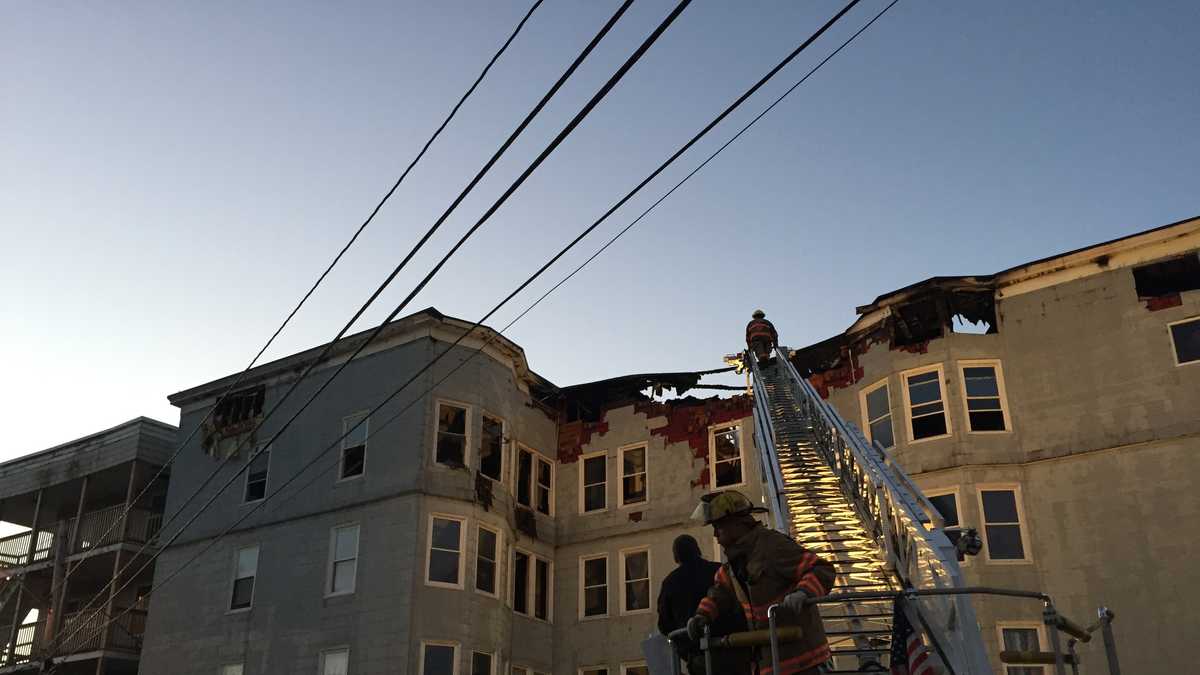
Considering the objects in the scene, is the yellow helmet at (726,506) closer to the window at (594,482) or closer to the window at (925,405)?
the window at (925,405)

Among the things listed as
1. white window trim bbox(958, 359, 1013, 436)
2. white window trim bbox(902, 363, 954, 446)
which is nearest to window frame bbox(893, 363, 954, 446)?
white window trim bbox(902, 363, 954, 446)

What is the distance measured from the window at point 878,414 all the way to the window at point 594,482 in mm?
6534

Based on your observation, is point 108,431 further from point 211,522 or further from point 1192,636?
point 1192,636

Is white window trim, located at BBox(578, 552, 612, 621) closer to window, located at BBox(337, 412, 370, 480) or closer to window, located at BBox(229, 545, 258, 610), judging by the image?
window, located at BBox(337, 412, 370, 480)

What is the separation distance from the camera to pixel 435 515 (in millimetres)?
22281

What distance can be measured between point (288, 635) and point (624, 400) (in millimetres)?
9471

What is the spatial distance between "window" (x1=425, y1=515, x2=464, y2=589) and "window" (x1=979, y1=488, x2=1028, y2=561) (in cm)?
1018

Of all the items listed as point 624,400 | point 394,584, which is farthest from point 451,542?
point 624,400

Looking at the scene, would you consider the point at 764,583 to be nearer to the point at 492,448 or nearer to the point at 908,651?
the point at 908,651

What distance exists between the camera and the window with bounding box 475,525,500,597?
74.3ft

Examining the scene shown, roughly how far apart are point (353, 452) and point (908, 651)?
1850 centimetres

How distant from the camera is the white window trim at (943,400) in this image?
811 inches

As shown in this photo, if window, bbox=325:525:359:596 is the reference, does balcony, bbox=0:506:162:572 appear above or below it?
above

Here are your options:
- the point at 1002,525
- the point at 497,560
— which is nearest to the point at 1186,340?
the point at 1002,525
